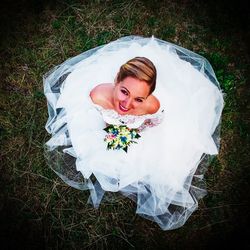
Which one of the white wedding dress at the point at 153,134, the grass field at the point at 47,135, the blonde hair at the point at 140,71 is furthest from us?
the grass field at the point at 47,135

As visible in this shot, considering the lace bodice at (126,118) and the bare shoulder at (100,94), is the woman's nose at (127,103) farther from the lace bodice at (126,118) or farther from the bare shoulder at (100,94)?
the bare shoulder at (100,94)

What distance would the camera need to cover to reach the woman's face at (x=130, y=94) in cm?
306

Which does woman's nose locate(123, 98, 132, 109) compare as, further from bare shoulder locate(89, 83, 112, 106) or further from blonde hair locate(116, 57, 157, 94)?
bare shoulder locate(89, 83, 112, 106)

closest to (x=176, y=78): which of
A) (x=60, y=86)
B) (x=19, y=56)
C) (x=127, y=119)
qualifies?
(x=127, y=119)

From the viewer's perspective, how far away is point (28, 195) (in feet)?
14.0

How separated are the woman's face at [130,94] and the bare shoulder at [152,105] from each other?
0.14m

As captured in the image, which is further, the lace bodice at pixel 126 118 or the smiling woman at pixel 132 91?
the lace bodice at pixel 126 118

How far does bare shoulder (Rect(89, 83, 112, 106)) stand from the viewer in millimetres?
3457

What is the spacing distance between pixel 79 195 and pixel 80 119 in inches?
38.7

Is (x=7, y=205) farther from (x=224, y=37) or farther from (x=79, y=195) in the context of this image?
(x=224, y=37)

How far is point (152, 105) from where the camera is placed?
11.3ft

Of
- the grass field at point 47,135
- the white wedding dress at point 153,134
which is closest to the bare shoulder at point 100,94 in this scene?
the white wedding dress at point 153,134

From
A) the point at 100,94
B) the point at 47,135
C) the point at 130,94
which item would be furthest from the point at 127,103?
the point at 47,135

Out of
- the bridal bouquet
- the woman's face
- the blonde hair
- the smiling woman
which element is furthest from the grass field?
the blonde hair
